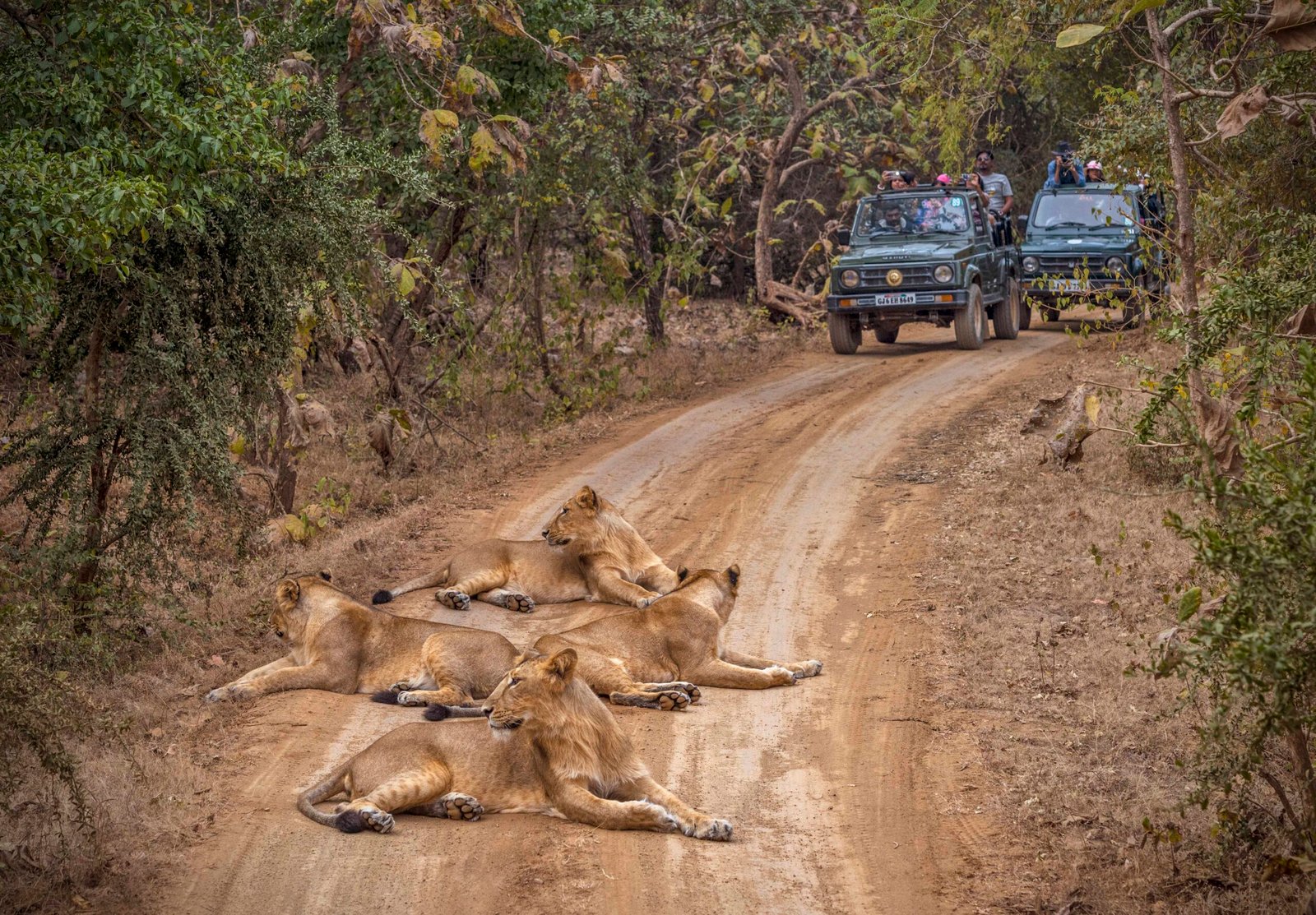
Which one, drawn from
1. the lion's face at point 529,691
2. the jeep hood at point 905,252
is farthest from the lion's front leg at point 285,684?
→ the jeep hood at point 905,252

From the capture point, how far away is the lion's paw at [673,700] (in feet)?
24.5

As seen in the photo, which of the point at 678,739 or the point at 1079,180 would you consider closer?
the point at 678,739

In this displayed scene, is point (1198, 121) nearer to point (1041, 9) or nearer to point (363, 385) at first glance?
point (1041, 9)

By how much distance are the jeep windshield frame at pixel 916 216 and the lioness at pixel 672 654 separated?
41.4 ft

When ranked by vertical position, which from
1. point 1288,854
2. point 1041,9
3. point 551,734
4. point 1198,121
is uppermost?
point 1041,9

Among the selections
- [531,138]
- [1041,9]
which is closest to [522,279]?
[531,138]

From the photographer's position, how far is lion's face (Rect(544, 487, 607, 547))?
9375mm

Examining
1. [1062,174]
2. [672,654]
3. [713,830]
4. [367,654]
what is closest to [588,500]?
[672,654]

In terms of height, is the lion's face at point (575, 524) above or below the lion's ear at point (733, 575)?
above

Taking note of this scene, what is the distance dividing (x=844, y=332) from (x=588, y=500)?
11072mm

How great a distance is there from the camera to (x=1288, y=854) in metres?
5.43

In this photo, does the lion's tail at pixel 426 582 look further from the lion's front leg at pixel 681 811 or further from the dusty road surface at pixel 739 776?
the lion's front leg at pixel 681 811

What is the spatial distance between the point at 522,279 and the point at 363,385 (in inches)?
124

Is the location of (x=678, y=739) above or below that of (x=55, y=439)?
below
